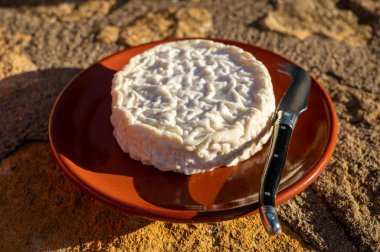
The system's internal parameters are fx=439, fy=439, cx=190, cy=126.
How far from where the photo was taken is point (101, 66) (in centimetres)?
198

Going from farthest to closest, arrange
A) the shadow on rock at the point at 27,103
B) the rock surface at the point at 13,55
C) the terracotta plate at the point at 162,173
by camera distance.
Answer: the rock surface at the point at 13,55 < the shadow on rock at the point at 27,103 < the terracotta plate at the point at 162,173

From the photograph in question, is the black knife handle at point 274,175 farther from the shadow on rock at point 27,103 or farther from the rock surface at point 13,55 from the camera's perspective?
the rock surface at point 13,55

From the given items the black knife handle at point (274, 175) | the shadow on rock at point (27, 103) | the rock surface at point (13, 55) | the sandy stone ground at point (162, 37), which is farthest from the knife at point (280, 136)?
the rock surface at point (13, 55)

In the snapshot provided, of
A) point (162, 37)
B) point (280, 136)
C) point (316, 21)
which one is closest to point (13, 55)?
point (162, 37)

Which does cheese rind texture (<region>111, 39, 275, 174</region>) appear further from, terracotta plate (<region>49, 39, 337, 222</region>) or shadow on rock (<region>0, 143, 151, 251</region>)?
shadow on rock (<region>0, 143, 151, 251</region>)

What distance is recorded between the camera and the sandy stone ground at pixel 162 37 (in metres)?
1.49

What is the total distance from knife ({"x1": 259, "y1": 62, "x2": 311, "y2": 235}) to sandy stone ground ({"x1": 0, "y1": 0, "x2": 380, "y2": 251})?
0.75 feet

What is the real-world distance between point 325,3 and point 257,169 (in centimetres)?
144

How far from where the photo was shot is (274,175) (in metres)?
1.39

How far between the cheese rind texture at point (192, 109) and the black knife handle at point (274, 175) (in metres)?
0.08

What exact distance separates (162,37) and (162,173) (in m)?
1.06

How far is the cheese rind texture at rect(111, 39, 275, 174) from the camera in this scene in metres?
1.50

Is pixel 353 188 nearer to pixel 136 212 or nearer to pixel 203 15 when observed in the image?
pixel 136 212

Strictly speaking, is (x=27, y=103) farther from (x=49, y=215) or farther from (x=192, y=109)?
(x=192, y=109)
